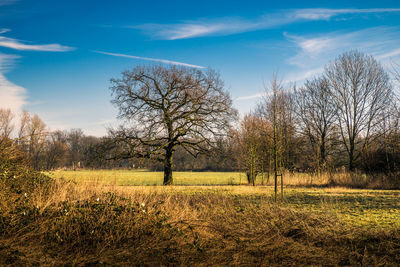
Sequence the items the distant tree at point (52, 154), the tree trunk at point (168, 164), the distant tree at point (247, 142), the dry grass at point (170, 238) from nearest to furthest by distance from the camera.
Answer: the dry grass at point (170, 238)
the distant tree at point (52, 154)
the distant tree at point (247, 142)
the tree trunk at point (168, 164)

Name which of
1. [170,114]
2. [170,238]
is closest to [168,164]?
[170,114]

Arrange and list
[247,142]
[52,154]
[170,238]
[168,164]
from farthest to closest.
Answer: [52,154] < [168,164] < [247,142] < [170,238]

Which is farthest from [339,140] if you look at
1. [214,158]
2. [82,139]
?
[82,139]

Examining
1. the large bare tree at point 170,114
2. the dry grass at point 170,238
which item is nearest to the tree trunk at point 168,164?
the large bare tree at point 170,114

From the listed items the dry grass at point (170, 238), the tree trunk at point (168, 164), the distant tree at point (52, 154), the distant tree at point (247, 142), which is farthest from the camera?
the tree trunk at point (168, 164)

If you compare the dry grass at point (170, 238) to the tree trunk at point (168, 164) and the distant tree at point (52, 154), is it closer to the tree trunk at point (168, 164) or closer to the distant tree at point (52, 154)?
the distant tree at point (52, 154)

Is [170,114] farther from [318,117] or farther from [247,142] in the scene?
[318,117]

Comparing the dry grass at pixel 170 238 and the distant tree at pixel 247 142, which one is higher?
the distant tree at pixel 247 142

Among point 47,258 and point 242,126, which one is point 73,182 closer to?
point 47,258

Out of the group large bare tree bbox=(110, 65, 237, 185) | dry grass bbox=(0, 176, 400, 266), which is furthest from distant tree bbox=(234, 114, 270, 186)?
dry grass bbox=(0, 176, 400, 266)

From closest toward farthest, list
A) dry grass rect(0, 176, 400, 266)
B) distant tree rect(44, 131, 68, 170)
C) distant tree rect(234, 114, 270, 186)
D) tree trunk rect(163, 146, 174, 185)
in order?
dry grass rect(0, 176, 400, 266) < distant tree rect(44, 131, 68, 170) < distant tree rect(234, 114, 270, 186) < tree trunk rect(163, 146, 174, 185)

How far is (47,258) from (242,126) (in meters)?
17.5

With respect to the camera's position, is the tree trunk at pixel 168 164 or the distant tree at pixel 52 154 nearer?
the distant tree at pixel 52 154

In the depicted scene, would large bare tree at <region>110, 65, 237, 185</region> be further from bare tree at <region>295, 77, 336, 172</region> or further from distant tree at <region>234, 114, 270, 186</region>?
bare tree at <region>295, 77, 336, 172</region>
